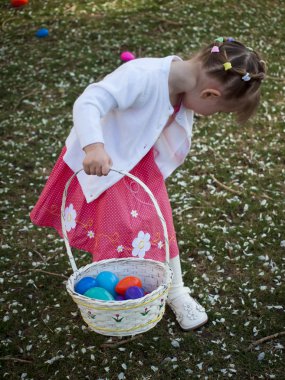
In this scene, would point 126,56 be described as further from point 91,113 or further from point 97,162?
point 97,162

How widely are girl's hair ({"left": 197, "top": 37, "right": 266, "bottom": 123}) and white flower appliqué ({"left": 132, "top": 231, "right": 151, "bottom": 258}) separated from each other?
67 centimetres

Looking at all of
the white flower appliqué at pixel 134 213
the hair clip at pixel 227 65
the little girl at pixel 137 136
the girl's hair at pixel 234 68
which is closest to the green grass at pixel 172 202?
the little girl at pixel 137 136

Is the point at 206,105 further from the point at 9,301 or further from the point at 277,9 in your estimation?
the point at 277,9

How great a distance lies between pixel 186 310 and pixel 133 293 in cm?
68

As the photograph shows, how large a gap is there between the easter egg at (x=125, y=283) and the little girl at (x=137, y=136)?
0.19 metres

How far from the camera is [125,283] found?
204cm

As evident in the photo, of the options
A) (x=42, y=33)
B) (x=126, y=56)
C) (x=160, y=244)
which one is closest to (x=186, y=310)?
(x=160, y=244)

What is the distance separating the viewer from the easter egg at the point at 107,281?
2.04m

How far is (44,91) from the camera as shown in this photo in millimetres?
4969

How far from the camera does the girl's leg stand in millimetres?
2561

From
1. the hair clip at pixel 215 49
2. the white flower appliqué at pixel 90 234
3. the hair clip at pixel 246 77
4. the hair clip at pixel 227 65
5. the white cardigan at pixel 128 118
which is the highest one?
the hair clip at pixel 215 49

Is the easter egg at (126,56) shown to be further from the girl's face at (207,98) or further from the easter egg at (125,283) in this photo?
the easter egg at (125,283)

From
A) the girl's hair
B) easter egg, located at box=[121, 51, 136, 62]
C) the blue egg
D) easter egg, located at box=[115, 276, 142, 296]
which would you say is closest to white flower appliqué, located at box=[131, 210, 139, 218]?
easter egg, located at box=[115, 276, 142, 296]

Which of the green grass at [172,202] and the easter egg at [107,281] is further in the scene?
the green grass at [172,202]
